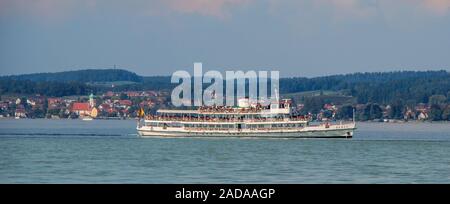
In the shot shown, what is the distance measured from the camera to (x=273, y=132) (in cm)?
10388

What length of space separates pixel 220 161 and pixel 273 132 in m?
37.0

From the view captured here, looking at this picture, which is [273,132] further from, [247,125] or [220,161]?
[220,161]

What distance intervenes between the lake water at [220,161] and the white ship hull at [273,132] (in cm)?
668

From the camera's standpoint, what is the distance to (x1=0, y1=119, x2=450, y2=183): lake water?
179 ft

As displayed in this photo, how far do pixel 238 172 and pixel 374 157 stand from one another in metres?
16.6

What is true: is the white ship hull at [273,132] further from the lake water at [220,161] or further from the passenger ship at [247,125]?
the lake water at [220,161]

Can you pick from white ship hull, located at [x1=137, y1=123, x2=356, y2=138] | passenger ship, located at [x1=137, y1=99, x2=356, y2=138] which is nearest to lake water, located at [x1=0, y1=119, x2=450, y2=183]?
white ship hull, located at [x1=137, y1=123, x2=356, y2=138]

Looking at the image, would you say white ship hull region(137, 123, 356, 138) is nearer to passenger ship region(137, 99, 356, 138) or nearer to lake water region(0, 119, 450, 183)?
passenger ship region(137, 99, 356, 138)

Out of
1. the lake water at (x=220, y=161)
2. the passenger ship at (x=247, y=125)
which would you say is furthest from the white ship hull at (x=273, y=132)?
the lake water at (x=220, y=161)

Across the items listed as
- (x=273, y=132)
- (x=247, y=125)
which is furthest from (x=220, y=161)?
(x=247, y=125)
